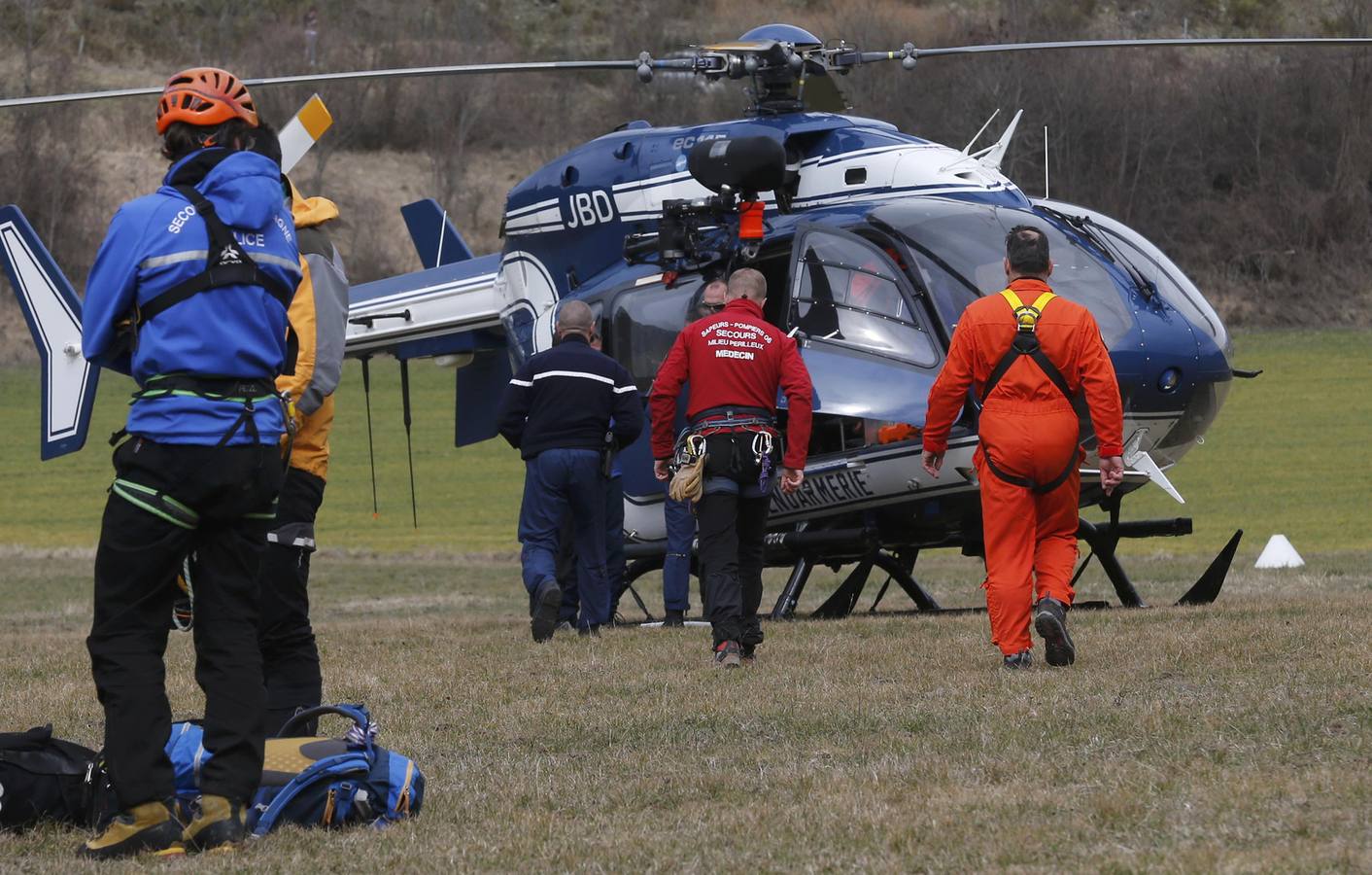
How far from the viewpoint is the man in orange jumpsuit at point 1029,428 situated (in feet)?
24.0

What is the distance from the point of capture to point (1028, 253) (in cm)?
752

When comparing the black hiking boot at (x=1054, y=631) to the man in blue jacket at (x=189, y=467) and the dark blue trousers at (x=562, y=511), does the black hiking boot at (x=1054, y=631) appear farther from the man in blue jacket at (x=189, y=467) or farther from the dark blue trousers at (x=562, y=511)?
the man in blue jacket at (x=189, y=467)

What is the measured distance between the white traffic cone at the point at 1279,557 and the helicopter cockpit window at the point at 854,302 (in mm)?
7546

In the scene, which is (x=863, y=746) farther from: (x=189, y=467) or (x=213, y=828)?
(x=189, y=467)

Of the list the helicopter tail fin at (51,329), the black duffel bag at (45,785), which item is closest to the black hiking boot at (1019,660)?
the black duffel bag at (45,785)

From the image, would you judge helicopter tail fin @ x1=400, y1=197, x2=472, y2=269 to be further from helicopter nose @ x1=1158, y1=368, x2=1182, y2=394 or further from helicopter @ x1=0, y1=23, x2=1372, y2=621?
helicopter nose @ x1=1158, y1=368, x2=1182, y2=394

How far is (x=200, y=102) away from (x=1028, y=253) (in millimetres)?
3722

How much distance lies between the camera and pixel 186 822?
4695 mm

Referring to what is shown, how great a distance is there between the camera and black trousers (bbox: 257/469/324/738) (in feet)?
19.8

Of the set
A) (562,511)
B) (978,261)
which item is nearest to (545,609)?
(562,511)

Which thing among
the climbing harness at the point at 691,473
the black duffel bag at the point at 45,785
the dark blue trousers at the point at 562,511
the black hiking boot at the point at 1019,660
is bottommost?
the dark blue trousers at the point at 562,511

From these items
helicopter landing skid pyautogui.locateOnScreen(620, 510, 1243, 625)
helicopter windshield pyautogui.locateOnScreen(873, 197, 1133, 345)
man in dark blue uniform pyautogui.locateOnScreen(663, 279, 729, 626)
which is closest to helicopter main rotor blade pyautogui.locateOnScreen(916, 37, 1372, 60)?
helicopter windshield pyautogui.locateOnScreen(873, 197, 1133, 345)

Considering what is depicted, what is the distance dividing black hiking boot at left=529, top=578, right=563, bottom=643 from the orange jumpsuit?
2670mm

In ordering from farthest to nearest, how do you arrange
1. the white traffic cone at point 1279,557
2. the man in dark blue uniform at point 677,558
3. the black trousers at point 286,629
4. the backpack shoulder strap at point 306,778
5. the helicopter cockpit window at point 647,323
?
the white traffic cone at point 1279,557, the helicopter cockpit window at point 647,323, the man in dark blue uniform at point 677,558, the black trousers at point 286,629, the backpack shoulder strap at point 306,778
